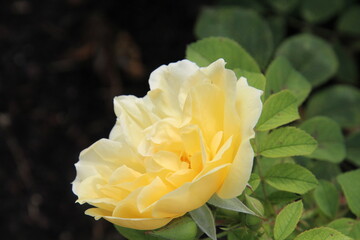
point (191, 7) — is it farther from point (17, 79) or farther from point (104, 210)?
point (104, 210)

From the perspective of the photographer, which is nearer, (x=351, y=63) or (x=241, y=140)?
(x=241, y=140)

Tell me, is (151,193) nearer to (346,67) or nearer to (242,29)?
(242,29)

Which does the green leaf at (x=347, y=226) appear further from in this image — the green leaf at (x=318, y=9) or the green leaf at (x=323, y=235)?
the green leaf at (x=318, y=9)

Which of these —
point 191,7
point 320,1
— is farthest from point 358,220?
point 191,7

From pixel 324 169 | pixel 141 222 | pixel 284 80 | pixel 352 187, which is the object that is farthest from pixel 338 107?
pixel 141 222

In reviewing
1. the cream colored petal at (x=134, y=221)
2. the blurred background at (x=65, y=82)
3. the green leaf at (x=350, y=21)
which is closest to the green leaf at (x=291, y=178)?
the cream colored petal at (x=134, y=221)

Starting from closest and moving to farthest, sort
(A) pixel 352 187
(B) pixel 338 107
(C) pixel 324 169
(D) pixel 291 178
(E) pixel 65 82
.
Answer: (D) pixel 291 178
(A) pixel 352 187
(C) pixel 324 169
(B) pixel 338 107
(E) pixel 65 82
